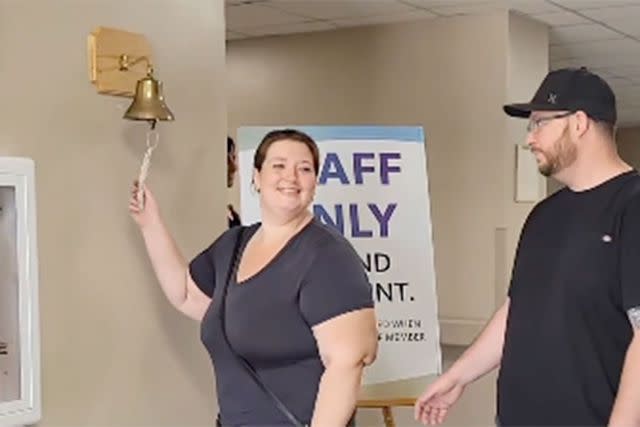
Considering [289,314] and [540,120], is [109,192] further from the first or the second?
[540,120]

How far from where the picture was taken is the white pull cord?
89.4 inches

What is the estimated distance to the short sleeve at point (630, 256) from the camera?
1.96 meters

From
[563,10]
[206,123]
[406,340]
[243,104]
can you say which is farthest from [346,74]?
[206,123]

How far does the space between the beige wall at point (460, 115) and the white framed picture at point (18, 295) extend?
3.00 m

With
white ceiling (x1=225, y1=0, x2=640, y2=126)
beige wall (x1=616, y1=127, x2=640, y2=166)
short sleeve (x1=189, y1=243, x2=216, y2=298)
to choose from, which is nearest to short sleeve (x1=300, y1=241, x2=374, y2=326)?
short sleeve (x1=189, y1=243, x2=216, y2=298)

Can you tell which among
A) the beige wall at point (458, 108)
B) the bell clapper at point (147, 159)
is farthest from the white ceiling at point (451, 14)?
the bell clapper at point (147, 159)

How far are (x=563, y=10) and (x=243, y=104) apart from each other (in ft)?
6.18

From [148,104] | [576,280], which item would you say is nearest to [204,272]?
[148,104]

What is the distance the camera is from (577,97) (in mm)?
2176

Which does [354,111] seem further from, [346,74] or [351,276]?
[351,276]

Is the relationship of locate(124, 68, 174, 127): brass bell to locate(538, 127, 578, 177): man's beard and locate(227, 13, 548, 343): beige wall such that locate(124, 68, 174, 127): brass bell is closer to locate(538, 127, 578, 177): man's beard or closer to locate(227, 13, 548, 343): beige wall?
locate(538, 127, 578, 177): man's beard

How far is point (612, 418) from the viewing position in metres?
1.97

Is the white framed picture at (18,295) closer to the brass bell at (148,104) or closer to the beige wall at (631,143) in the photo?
the brass bell at (148,104)

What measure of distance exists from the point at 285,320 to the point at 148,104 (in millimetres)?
597
